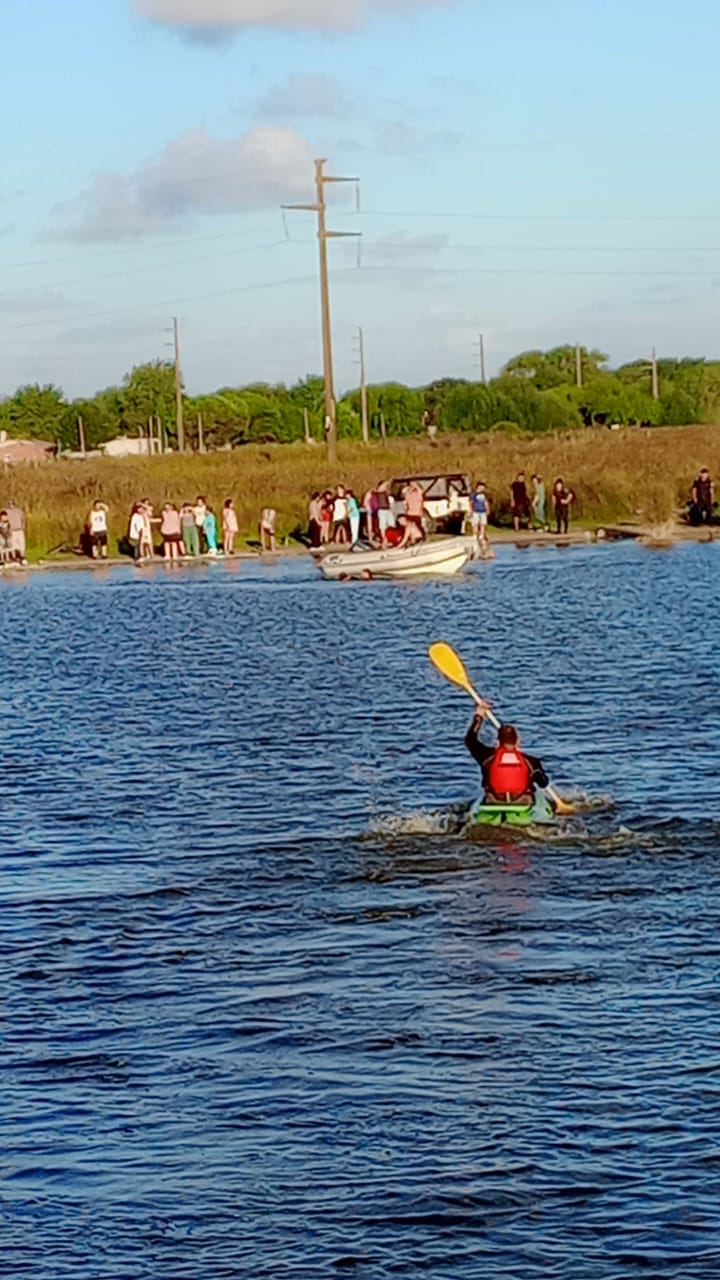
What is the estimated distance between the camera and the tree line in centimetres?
13025

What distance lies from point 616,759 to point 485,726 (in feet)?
12.9

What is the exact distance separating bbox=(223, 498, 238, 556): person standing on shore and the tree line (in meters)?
56.3

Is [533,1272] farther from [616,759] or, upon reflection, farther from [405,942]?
[616,759]

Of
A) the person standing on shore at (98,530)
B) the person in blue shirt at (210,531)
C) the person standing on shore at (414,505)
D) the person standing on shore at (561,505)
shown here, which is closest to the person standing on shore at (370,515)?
the person standing on shore at (414,505)

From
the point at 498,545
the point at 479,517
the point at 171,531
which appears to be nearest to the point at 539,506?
the point at 498,545

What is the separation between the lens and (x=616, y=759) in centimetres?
2497

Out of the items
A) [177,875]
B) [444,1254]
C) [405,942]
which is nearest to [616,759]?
[177,875]

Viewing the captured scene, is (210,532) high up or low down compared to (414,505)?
down

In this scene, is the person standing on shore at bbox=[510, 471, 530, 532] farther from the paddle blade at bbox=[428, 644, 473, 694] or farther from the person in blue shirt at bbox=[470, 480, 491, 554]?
the paddle blade at bbox=[428, 644, 473, 694]

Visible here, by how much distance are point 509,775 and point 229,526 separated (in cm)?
4045

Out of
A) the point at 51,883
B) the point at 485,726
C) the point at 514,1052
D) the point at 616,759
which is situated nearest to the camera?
the point at 514,1052

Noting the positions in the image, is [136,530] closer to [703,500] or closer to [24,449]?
[703,500]

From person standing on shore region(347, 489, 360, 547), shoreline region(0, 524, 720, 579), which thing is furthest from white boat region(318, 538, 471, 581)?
person standing on shore region(347, 489, 360, 547)

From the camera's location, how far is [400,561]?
53.6 meters
